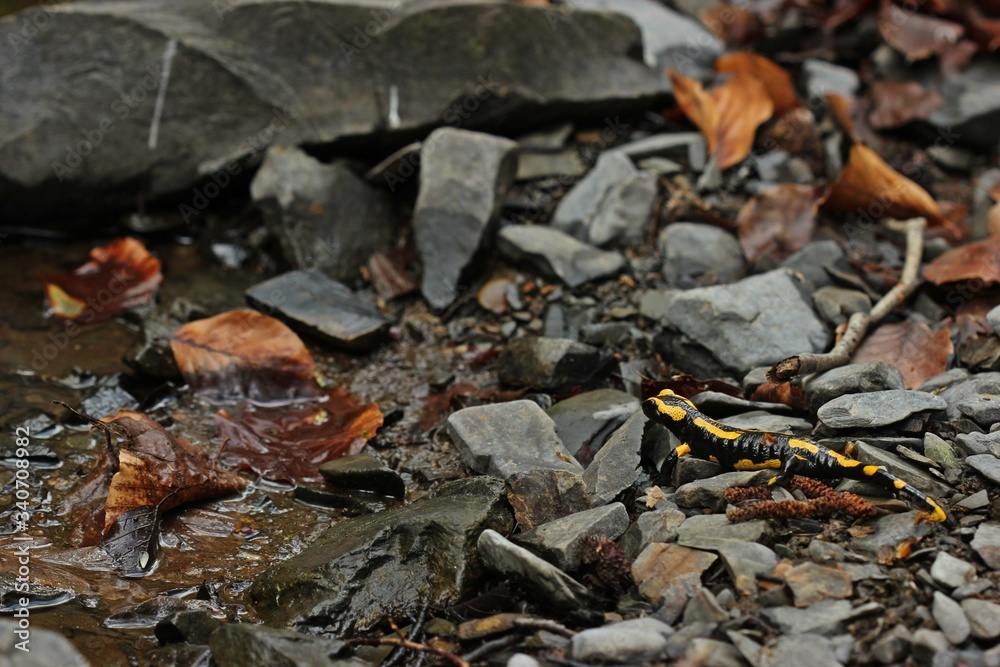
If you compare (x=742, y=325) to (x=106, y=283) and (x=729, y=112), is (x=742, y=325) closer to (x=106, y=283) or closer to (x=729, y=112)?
(x=729, y=112)

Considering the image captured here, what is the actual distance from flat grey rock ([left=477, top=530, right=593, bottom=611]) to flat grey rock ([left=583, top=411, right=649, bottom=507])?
49cm

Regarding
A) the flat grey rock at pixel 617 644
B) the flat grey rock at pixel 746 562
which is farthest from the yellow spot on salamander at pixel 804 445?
the flat grey rock at pixel 617 644

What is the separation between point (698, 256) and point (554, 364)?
1.31 metres

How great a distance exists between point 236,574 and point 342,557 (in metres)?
0.49

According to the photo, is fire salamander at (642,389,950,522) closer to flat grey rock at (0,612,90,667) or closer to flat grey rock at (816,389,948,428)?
flat grey rock at (816,389,948,428)

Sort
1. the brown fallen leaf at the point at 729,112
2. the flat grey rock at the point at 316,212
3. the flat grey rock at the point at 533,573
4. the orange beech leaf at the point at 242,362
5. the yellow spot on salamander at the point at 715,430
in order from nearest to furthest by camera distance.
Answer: the flat grey rock at the point at 533,573 < the yellow spot on salamander at the point at 715,430 < the orange beech leaf at the point at 242,362 < the flat grey rock at the point at 316,212 < the brown fallen leaf at the point at 729,112

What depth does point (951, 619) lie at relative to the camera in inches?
97.6

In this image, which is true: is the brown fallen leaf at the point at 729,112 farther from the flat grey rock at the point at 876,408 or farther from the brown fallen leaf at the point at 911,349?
the flat grey rock at the point at 876,408

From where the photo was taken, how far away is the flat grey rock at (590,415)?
3.82m

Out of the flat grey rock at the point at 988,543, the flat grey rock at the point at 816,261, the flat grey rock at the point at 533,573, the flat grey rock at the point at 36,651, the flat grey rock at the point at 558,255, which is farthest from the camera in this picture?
the flat grey rock at the point at 558,255

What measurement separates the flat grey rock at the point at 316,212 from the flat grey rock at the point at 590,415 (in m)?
1.98

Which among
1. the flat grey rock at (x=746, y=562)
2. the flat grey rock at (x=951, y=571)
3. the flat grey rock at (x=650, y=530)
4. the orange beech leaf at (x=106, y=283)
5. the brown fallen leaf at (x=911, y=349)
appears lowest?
the orange beech leaf at (x=106, y=283)

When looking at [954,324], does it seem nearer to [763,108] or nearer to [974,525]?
[974,525]

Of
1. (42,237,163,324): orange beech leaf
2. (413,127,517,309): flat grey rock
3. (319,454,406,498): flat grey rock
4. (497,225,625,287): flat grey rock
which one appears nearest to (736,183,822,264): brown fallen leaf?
(497,225,625,287): flat grey rock
